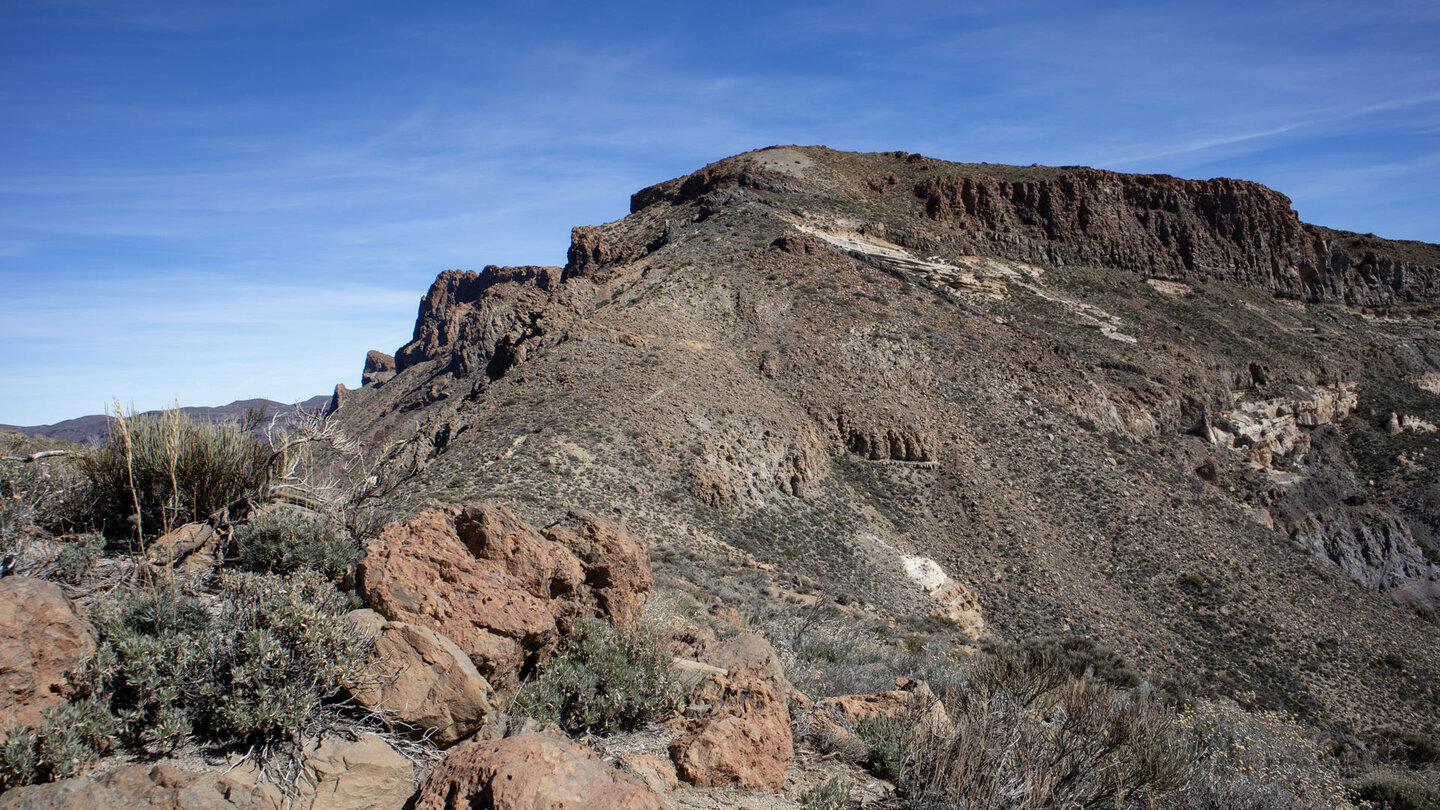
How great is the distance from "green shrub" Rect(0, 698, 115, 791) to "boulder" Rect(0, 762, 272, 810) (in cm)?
12

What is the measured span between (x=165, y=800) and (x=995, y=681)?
6437mm

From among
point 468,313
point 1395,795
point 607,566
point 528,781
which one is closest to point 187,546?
point 607,566

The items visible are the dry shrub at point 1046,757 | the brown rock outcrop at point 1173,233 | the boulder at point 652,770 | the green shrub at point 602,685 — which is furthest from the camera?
the brown rock outcrop at point 1173,233

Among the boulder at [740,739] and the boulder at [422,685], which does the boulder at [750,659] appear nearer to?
the boulder at [740,739]

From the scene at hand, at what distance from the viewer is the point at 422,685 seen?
421cm

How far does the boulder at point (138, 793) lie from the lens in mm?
2971

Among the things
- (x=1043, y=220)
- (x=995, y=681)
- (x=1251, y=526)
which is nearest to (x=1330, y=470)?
(x=1251, y=526)

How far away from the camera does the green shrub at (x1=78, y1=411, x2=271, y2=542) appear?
569 cm

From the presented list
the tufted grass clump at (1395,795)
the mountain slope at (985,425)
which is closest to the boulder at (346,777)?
the mountain slope at (985,425)

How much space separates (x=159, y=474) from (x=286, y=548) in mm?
1455

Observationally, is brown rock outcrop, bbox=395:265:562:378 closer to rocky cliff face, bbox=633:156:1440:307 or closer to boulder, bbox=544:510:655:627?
rocky cliff face, bbox=633:156:1440:307

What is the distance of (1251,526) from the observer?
1096 inches

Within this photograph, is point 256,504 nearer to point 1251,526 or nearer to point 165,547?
point 165,547

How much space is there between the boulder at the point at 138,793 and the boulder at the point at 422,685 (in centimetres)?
87
